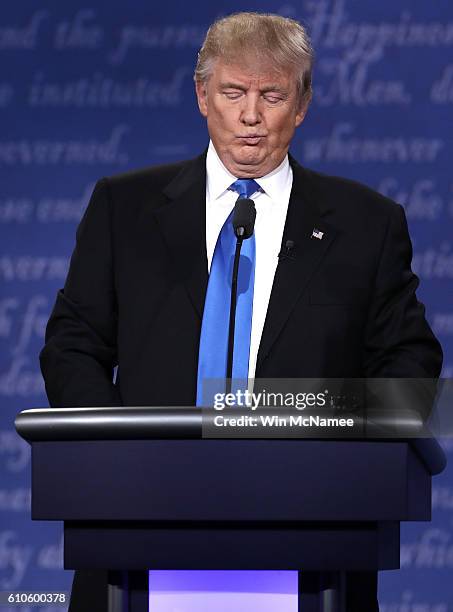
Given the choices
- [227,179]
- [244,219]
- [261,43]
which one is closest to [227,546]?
[244,219]

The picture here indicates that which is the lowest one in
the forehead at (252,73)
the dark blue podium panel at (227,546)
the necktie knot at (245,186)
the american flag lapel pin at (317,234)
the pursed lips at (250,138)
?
the dark blue podium panel at (227,546)

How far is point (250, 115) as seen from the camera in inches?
89.5

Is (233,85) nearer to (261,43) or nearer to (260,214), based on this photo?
(261,43)

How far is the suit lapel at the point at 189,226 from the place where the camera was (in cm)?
219

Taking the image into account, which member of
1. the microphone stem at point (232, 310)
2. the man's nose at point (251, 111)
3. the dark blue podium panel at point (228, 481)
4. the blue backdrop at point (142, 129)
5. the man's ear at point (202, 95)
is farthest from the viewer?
the blue backdrop at point (142, 129)

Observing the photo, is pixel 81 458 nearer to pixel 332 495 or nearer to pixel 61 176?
pixel 332 495

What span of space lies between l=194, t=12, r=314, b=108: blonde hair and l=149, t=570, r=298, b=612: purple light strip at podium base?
1007mm

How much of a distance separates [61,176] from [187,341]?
6.81ft

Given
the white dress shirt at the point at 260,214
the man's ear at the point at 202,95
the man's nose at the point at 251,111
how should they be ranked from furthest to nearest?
1. the man's ear at the point at 202,95
2. the man's nose at the point at 251,111
3. the white dress shirt at the point at 260,214

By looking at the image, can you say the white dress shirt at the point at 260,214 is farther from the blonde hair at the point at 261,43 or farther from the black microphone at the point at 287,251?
the blonde hair at the point at 261,43

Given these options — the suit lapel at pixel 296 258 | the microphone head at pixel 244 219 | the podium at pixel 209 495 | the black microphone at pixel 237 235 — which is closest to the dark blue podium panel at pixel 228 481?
the podium at pixel 209 495

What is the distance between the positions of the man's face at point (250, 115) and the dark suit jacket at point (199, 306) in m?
0.09

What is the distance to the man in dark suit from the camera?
7.04 ft

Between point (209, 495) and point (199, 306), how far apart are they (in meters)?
0.66
